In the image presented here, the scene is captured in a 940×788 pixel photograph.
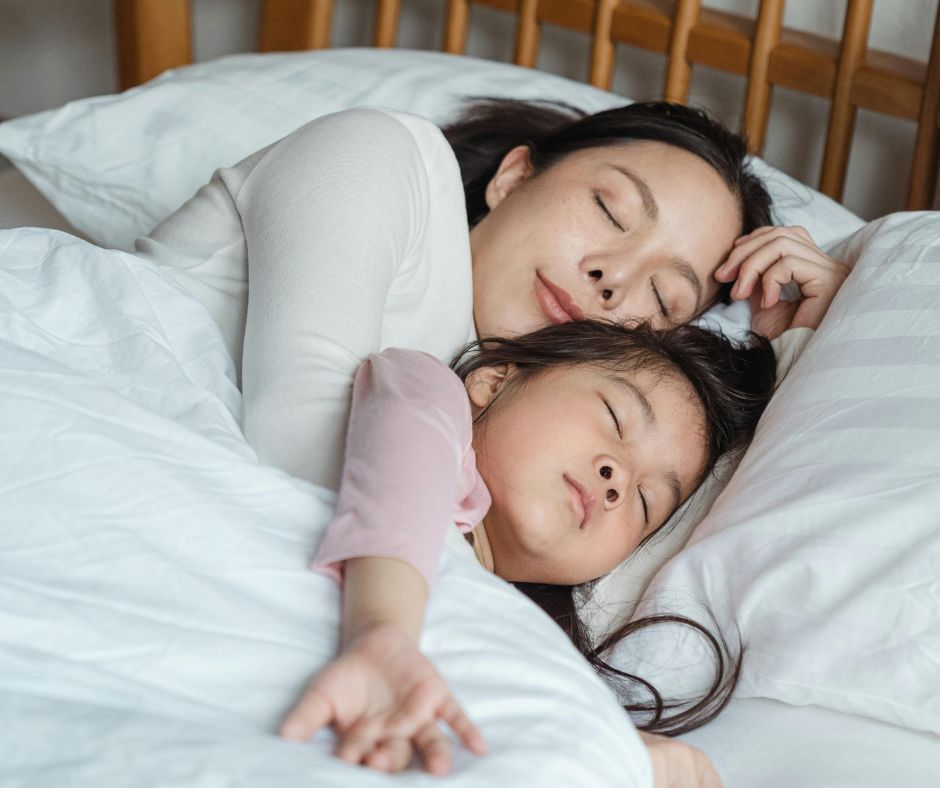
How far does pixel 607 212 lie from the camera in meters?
1.25

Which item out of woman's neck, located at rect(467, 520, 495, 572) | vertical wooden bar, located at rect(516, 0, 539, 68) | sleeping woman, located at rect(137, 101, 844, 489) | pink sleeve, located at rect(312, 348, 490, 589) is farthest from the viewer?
vertical wooden bar, located at rect(516, 0, 539, 68)

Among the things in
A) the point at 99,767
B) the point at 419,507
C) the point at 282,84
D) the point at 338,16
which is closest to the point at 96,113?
the point at 282,84

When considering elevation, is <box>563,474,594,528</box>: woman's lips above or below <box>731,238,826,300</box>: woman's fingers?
below

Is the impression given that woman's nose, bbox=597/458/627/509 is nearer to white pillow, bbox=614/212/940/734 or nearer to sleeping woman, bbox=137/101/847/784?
white pillow, bbox=614/212/940/734

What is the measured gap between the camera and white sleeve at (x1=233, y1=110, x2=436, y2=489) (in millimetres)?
888

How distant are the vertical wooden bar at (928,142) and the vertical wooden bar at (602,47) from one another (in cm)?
47

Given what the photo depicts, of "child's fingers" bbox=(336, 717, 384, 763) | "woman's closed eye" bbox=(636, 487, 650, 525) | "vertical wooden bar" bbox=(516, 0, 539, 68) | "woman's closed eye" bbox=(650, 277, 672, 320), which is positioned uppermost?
"vertical wooden bar" bbox=(516, 0, 539, 68)

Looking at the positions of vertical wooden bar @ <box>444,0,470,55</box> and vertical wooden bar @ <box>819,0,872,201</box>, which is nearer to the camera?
vertical wooden bar @ <box>819,0,872,201</box>

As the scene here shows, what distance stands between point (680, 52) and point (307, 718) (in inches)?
51.8

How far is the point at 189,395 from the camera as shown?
905 mm

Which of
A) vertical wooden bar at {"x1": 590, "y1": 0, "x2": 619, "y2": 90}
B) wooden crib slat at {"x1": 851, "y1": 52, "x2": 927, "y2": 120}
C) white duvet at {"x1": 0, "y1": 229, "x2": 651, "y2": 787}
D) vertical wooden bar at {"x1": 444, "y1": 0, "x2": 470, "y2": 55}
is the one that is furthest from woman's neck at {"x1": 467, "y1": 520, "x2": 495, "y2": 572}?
vertical wooden bar at {"x1": 444, "y1": 0, "x2": 470, "y2": 55}

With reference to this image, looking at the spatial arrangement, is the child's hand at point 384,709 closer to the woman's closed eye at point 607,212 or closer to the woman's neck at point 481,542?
the woman's neck at point 481,542

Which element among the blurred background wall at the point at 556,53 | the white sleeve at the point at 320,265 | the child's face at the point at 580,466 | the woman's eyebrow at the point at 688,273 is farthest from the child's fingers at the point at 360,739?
the blurred background wall at the point at 556,53

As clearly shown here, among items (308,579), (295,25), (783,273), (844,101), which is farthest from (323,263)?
(295,25)
